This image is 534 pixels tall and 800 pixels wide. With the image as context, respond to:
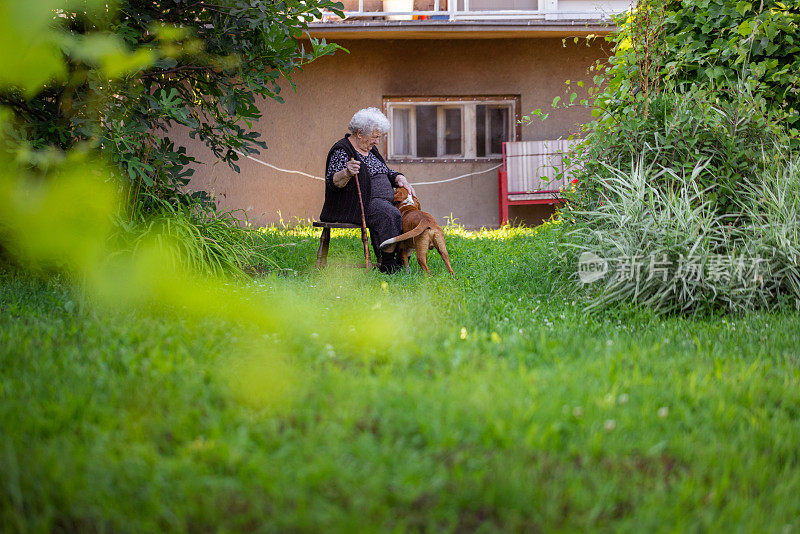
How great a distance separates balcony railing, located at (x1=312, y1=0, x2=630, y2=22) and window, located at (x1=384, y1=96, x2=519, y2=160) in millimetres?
1254

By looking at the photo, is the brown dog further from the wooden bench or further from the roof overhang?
the roof overhang

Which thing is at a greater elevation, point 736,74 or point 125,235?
point 736,74

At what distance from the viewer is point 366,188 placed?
221 inches

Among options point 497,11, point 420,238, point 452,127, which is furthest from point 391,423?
point 497,11

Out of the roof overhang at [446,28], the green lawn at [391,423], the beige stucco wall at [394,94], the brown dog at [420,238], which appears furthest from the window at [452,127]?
the green lawn at [391,423]

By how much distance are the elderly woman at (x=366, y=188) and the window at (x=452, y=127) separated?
160 inches

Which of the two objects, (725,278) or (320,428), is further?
(725,278)

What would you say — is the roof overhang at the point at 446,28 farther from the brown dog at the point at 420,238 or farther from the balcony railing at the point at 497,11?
the brown dog at the point at 420,238

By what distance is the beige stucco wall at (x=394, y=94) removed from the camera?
9.60m

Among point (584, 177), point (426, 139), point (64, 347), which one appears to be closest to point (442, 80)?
point (426, 139)

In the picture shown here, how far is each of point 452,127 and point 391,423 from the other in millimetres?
8385

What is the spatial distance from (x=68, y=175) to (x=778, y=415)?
2358 mm

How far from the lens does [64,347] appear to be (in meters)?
2.77

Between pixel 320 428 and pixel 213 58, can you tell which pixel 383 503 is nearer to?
pixel 320 428
